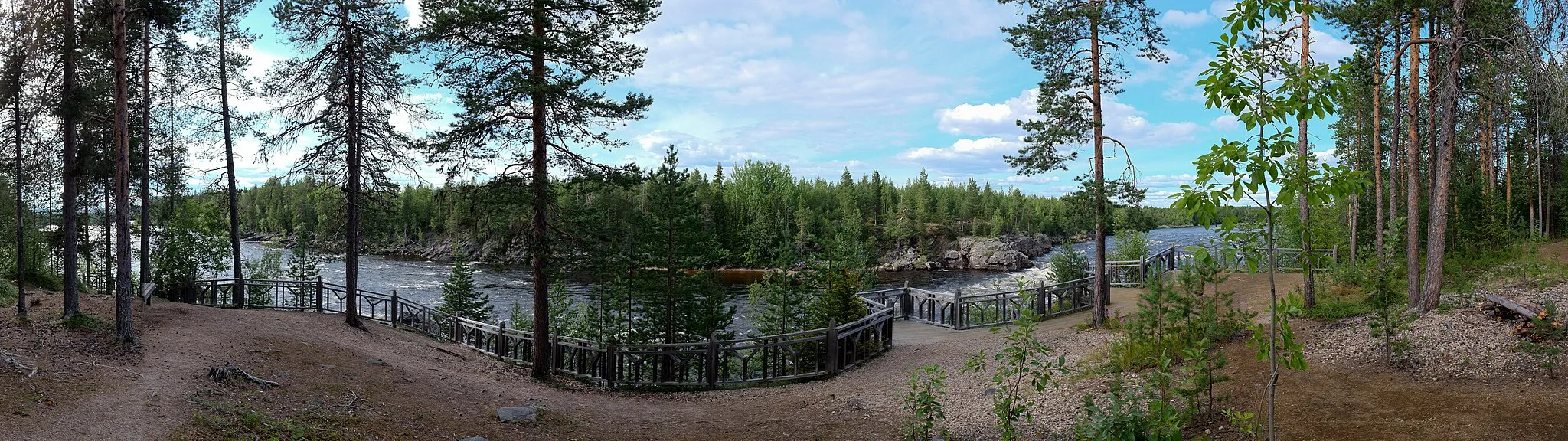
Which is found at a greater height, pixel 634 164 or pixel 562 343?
pixel 634 164

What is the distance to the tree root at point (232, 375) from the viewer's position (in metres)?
10.2

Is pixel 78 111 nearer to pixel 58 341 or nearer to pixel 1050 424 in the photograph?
pixel 58 341

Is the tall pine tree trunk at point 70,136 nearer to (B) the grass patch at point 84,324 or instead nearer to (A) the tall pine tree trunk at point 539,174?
(B) the grass patch at point 84,324

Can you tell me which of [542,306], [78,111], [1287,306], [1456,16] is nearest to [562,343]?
[542,306]

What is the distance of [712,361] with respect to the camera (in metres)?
13.7

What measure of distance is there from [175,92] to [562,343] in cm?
1395

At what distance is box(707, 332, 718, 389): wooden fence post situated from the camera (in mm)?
13602

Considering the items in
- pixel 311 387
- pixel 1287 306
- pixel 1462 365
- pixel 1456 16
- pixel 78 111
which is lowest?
pixel 311 387

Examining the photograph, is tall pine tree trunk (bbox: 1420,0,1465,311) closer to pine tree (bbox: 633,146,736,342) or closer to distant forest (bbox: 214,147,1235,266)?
distant forest (bbox: 214,147,1235,266)

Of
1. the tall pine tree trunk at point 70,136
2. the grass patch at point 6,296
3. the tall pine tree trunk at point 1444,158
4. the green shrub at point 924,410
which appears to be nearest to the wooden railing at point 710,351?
the green shrub at point 924,410

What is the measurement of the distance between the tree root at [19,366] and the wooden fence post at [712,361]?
9.10 metres

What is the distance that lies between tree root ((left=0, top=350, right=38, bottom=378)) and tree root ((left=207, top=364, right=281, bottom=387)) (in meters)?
1.78

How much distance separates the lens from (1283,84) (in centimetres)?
346

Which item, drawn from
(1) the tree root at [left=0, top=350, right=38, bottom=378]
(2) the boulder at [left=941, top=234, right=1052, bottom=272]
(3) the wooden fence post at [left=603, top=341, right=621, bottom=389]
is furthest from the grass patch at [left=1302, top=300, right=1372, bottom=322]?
(2) the boulder at [left=941, top=234, right=1052, bottom=272]
